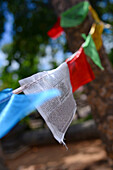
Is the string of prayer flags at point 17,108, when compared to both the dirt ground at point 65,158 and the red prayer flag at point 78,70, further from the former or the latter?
the dirt ground at point 65,158

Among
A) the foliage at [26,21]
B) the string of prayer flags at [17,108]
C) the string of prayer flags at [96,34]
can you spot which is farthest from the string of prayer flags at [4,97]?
the foliage at [26,21]

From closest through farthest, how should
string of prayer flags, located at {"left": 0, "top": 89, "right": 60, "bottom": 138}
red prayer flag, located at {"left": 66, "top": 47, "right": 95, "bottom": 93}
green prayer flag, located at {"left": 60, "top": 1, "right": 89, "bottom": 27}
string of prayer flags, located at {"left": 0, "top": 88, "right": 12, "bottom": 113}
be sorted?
1. string of prayer flags, located at {"left": 0, "top": 89, "right": 60, "bottom": 138}
2. string of prayer flags, located at {"left": 0, "top": 88, "right": 12, "bottom": 113}
3. red prayer flag, located at {"left": 66, "top": 47, "right": 95, "bottom": 93}
4. green prayer flag, located at {"left": 60, "top": 1, "right": 89, "bottom": 27}

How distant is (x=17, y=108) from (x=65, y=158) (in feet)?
16.2

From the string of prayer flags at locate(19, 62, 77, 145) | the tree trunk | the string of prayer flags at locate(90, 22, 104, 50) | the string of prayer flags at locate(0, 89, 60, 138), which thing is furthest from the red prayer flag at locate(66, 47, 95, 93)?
the tree trunk

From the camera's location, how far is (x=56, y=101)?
150 cm

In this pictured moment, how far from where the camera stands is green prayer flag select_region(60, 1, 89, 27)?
3.17 metres

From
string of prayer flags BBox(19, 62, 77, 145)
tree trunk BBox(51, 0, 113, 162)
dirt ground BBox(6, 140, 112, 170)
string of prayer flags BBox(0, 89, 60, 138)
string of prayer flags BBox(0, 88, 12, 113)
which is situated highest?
string of prayer flags BBox(0, 88, 12, 113)

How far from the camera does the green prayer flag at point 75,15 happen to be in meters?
3.17

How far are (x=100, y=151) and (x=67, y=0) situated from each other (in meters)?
4.22

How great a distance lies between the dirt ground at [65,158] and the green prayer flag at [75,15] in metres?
3.12

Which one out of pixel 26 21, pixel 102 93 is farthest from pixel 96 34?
pixel 26 21

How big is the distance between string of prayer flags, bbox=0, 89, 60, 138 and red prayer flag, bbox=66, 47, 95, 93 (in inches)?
24.6

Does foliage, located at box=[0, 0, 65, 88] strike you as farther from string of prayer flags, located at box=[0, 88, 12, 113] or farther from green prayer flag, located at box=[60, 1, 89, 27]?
string of prayer flags, located at box=[0, 88, 12, 113]

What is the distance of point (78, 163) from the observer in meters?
4.84
